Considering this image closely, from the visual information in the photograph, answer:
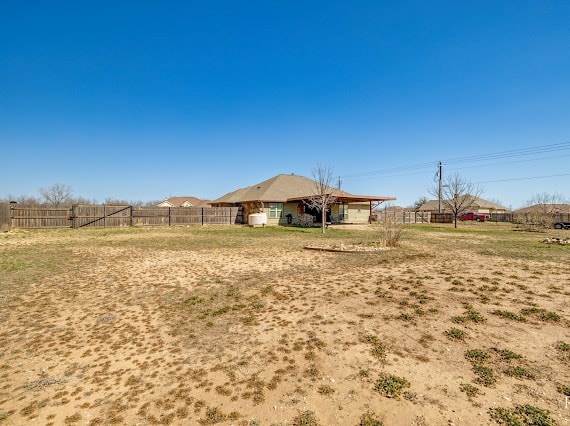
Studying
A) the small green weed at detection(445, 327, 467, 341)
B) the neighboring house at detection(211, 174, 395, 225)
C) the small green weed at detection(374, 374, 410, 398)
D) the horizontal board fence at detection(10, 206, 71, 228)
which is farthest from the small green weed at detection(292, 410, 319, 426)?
the horizontal board fence at detection(10, 206, 71, 228)

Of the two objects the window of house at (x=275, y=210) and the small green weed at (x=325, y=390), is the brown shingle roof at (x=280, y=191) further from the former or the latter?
the small green weed at (x=325, y=390)

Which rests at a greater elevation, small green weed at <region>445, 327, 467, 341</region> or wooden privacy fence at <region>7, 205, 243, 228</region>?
wooden privacy fence at <region>7, 205, 243, 228</region>

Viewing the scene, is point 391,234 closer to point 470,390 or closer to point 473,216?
point 470,390

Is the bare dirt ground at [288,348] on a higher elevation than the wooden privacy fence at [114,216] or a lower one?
lower

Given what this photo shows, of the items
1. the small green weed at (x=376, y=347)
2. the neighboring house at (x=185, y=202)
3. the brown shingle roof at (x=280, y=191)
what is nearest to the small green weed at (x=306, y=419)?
the small green weed at (x=376, y=347)

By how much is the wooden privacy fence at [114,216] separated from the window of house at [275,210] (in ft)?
11.0

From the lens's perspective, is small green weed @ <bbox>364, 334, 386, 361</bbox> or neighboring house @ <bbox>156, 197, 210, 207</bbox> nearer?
small green weed @ <bbox>364, 334, 386, 361</bbox>

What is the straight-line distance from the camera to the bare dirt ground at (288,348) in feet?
9.08

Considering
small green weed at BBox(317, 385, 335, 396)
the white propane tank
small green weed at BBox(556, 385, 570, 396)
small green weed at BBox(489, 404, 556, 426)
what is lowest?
small green weed at BBox(317, 385, 335, 396)

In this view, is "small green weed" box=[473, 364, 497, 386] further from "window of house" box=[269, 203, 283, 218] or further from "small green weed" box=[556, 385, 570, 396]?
"window of house" box=[269, 203, 283, 218]

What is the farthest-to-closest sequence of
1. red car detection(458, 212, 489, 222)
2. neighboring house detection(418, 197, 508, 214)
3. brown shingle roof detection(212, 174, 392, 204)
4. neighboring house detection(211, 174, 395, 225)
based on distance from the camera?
neighboring house detection(418, 197, 508, 214) < red car detection(458, 212, 489, 222) < brown shingle roof detection(212, 174, 392, 204) < neighboring house detection(211, 174, 395, 225)

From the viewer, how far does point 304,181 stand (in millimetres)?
33719

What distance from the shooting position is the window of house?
90.7ft

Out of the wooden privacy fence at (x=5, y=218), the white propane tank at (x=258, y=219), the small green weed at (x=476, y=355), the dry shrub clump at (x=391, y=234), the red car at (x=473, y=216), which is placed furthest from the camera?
the red car at (x=473, y=216)
